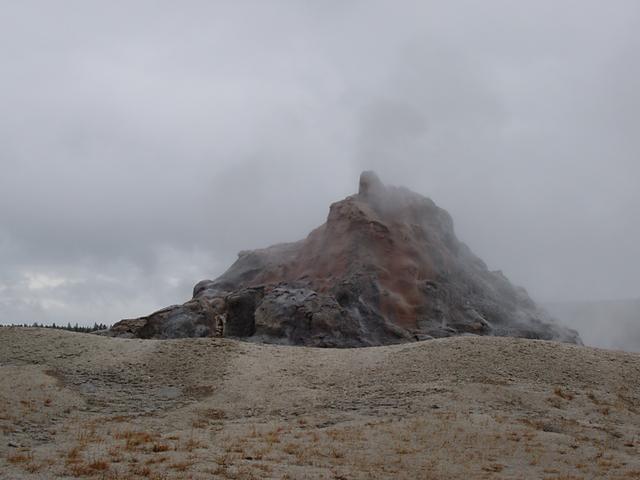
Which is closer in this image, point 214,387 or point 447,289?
point 214,387

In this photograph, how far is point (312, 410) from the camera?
2184cm

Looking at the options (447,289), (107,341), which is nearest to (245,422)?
(107,341)

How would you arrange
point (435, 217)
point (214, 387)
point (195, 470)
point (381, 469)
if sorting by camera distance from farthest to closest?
point (435, 217), point (214, 387), point (381, 469), point (195, 470)

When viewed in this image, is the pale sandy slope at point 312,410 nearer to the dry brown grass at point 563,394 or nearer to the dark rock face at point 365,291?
the dry brown grass at point 563,394

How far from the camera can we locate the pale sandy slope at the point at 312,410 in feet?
47.8

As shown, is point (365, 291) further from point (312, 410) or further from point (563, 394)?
point (312, 410)

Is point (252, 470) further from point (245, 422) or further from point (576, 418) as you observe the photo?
point (576, 418)

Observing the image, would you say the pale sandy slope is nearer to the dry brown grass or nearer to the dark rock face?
the dry brown grass

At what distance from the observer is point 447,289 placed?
1815 inches

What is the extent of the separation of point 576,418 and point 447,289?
2503 cm

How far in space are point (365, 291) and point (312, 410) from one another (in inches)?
841

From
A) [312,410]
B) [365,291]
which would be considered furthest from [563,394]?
[365,291]

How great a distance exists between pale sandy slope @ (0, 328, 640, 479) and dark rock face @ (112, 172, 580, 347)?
8.92 m

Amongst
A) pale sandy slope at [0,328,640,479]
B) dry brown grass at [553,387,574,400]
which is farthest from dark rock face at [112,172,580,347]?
dry brown grass at [553,387,574,400]
